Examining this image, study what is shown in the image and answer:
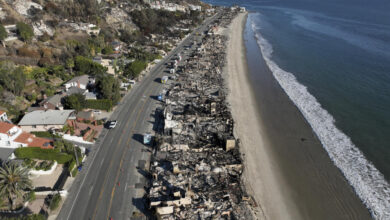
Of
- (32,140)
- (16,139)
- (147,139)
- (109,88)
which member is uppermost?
(109,88)

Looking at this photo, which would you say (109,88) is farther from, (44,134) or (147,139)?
(147,139)

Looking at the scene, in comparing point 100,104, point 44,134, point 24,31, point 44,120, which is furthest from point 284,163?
point 24,31

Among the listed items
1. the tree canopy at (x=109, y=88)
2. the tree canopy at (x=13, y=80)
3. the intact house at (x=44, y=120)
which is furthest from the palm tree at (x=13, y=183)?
the tree canopy at (x=13, y=80)

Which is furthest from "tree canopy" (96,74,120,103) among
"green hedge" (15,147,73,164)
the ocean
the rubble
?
the ocean

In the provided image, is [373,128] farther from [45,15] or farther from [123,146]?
[45,15]

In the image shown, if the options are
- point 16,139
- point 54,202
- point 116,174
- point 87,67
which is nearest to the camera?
point 54,202

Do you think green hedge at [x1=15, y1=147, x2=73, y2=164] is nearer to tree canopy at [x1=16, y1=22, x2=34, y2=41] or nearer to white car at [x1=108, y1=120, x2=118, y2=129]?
white car at [x1=108, y1=120, x2=118, y2=129]
